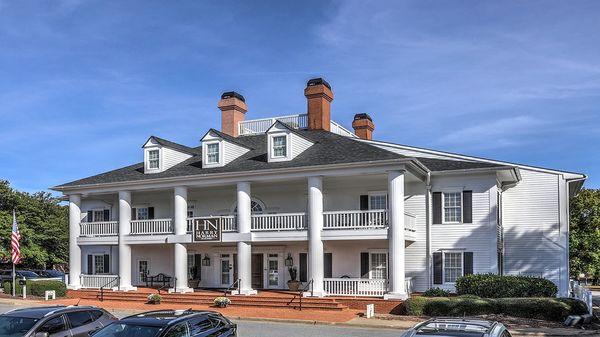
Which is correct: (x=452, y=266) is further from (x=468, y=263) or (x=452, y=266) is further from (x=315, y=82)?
(x=315, y=82)

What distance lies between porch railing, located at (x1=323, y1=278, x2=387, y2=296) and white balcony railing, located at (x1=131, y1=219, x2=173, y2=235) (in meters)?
9.28

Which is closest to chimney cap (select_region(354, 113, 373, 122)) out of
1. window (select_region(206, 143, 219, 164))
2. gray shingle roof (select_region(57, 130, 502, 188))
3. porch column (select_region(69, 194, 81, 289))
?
gray shingle roof (select_region(57, 130, 502, 188))

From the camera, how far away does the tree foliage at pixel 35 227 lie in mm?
49281

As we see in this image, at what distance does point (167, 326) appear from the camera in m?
10.7

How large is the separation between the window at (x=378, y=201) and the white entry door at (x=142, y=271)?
13.9m

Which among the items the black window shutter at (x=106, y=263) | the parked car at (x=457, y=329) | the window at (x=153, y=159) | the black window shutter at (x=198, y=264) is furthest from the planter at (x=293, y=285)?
the parked car at (x=457, y=329)

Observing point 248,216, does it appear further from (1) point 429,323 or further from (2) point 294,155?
(1) point 429,323

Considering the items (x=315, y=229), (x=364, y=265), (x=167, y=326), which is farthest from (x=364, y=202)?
(x=167, y=326)

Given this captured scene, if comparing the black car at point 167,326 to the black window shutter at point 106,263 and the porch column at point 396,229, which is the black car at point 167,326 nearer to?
the porch column at point 396,229

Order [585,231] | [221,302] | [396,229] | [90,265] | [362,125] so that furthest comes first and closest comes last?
1. [585,231]
2. [362,125]
3. [90,265]
4. [221,302]
5. [396,229]

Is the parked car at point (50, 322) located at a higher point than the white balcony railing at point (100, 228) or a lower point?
lower

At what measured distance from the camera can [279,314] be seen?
24.7 metres

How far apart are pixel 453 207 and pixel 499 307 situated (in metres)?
6.89

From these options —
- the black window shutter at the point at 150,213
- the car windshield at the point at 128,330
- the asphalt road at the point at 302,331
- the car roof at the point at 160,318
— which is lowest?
the asphalt road at the point at 302,331
